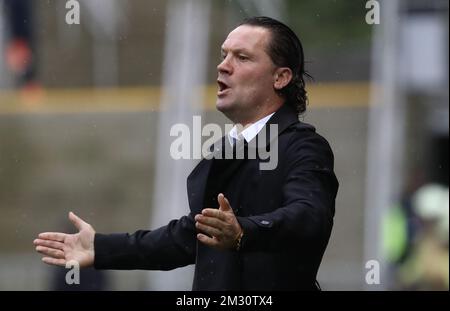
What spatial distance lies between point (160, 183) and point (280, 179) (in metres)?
11.1

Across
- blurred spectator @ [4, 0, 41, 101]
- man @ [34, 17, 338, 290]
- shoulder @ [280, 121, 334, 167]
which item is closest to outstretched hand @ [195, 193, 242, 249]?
man @ [34, 17, 338, 290]

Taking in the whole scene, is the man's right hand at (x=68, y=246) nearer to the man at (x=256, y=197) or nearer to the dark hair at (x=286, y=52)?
the man at (x=256, y=197)

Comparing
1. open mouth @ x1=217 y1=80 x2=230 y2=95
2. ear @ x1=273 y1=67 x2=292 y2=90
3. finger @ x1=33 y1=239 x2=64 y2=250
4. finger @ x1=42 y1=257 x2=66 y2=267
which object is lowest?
finger @ x1=42 y1=257 x2=66 y2=267

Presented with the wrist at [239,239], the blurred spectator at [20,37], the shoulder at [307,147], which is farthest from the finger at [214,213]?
A: the blurred spectator at [20,37]

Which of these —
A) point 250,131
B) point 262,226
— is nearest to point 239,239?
point 262,226

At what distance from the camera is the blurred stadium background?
1462 cm

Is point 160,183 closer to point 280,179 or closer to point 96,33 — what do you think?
point 96,33

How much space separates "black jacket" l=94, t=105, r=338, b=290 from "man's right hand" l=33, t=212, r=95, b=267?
36mm

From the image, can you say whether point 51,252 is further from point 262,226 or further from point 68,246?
point 262,226

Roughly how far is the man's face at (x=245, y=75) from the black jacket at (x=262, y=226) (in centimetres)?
9

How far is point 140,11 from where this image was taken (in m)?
18.0

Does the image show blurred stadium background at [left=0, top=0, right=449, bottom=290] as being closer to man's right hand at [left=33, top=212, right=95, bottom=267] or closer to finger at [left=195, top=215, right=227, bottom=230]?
man's right hand at [left=33, top=212, right=95, bottom=267]

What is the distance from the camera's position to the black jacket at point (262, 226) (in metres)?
3.83

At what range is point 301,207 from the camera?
383 cm
